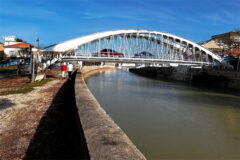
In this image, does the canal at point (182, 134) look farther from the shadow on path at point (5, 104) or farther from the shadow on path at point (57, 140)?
the shadow on path at point (5, 104)

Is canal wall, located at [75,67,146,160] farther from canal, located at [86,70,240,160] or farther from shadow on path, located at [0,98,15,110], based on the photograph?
shadow on path, located at [0,98,15,110]

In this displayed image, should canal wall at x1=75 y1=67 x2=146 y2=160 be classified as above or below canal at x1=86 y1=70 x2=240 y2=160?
above

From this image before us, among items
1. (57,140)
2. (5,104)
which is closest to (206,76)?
(5,104)

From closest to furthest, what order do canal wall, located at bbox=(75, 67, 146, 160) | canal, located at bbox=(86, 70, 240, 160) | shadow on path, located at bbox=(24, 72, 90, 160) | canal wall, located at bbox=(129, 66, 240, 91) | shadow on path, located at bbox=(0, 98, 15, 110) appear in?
canal wall, located at bbox=(75, 67, 146, 160), shadow on path, located at bbox=(24, 72, 90, 160), canal, located at bbox=(86, 70, 240, 160), shadow on path, located at bbox=(0, 98, 15, 110), canal wall, located at bbox=(129, 66, 240, 91)

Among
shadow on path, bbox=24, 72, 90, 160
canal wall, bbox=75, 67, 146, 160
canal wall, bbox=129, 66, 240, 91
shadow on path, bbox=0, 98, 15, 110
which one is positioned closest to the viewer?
canal wall, bbox=75, 67, 146, 160

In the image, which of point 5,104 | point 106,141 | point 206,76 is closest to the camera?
point 106,141

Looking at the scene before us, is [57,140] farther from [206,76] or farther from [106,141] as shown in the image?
[206,76]

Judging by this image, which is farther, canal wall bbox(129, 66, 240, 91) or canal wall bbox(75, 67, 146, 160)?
canal wall bbox(129, 66, 240, 91)

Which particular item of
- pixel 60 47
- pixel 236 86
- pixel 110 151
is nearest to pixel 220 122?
pixel 110 151

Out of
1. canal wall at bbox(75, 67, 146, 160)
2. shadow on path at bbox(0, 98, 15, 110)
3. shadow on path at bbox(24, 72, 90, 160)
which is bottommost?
shadow on path at bbox(24, 72, 90, 160)

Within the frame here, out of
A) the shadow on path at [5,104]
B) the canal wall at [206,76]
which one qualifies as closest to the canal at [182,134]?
the shadow on path at [5,104]

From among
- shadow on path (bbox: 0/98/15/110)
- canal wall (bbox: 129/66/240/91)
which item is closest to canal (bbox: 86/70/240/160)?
shadow on path (bbox: 0/98/15/110)

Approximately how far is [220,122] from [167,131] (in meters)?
3.36

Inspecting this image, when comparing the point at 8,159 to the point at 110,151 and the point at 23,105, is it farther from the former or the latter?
the point at 23,105
